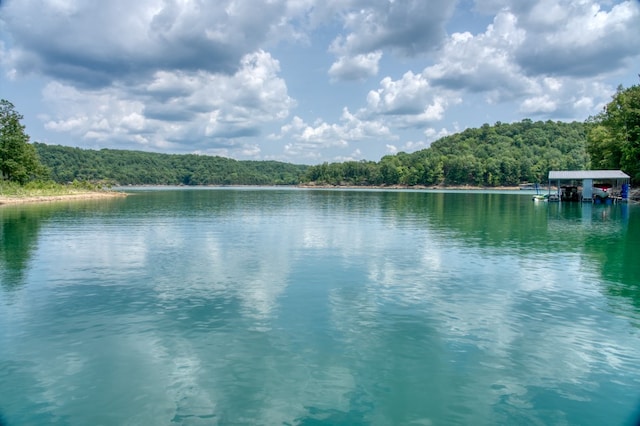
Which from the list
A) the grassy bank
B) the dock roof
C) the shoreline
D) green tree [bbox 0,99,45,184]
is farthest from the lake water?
green tree [bbox 0,99,45,184]

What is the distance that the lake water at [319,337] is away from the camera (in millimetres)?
9844

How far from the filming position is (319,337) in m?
13.8

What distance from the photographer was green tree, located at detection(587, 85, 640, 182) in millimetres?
75938

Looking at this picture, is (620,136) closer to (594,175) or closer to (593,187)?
(593,187)

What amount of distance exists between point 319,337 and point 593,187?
271 ft

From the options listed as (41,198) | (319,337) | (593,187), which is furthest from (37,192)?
(593,187)

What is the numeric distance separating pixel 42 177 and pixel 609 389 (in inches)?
4798

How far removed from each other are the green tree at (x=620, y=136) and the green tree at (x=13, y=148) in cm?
11686

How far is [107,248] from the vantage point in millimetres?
30312

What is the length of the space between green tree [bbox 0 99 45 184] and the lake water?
78.7 metres

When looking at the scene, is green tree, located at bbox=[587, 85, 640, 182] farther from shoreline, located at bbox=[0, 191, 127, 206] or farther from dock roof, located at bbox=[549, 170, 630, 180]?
shoreline, located at bbox=[0, 191, 127, 206]

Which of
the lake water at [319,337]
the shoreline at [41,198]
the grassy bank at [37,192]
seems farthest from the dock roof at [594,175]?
the grassy bank at [37,192]

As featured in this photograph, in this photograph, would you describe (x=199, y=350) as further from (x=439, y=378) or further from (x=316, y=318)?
(x=439, y=378)

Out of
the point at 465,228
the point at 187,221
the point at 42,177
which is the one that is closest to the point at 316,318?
the point at 465,228
